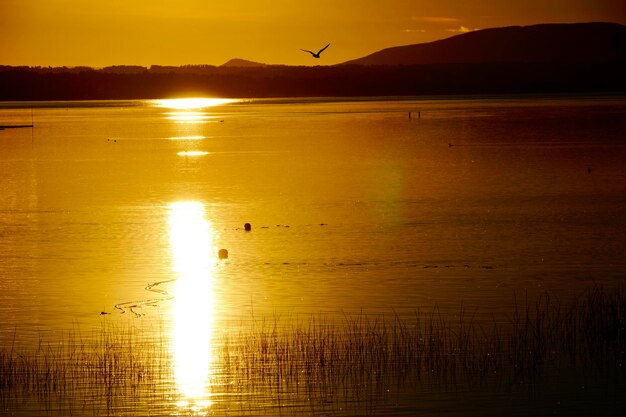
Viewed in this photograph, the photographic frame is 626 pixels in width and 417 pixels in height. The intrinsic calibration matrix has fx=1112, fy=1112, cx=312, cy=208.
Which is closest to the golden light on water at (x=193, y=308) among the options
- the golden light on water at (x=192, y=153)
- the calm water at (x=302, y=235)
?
the calm water at (x=302, y=235)

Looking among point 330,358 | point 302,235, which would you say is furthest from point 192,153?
point 330,358

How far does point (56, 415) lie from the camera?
47.9ft

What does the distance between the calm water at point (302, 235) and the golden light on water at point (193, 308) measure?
9 cm

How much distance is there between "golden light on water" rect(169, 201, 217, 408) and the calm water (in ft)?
0.28

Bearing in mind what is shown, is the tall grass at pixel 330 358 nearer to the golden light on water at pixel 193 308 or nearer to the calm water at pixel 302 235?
the golden light on water at pixel 193 308

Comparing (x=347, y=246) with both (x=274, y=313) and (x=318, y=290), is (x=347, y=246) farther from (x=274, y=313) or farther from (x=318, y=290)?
(x=274, y=313)

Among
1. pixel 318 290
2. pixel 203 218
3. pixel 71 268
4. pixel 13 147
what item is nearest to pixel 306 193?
pixel 203 218

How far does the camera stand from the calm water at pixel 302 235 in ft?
69.3

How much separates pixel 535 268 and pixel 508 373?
9049 mm

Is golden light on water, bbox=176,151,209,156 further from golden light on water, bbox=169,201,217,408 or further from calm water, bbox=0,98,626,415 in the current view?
golden light on water, bbox=169,201,217,408

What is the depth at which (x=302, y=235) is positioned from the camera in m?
31.6

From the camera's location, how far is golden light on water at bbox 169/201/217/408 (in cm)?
1589

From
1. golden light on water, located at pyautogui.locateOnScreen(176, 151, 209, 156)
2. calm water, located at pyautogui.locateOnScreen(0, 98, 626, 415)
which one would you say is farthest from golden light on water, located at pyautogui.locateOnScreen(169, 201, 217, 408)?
golden light on water, located at pyautogui.locateOnScreen(176, 151, 209, 156)

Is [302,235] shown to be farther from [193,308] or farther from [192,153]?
[192,153]
